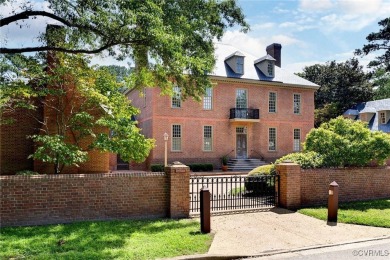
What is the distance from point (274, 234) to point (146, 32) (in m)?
6.00

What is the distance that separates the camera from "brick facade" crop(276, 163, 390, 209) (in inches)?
403

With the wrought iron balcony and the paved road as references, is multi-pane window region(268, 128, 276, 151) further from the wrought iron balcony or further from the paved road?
the paved road

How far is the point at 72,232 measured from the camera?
23.2ft

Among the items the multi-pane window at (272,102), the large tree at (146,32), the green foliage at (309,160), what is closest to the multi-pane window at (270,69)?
the multi-pane window at (272,102)

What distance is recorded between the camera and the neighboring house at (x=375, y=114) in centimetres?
3500

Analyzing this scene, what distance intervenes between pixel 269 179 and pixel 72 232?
6985mm

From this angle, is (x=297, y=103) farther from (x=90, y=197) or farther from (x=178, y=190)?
(x=90, y=197)

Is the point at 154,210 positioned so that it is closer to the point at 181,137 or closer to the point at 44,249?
the point at 44,249

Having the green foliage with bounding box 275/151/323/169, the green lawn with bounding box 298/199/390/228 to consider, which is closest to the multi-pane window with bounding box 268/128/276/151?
the green foliage with bounding box 275/151/323/169

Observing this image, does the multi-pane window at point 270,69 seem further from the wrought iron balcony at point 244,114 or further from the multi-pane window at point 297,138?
the multi-pane window at point 297,138

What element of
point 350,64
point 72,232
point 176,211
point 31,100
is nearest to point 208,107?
point 31,100

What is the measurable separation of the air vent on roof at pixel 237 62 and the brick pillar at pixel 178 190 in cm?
2039

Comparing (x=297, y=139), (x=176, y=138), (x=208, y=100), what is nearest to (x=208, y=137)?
(x=176, y=138)

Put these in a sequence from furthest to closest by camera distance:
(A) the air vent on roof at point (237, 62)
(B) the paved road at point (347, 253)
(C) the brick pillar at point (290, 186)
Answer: (A) the air vent on roof at point (237, 62)
(C) the brick pillar at point (290, 186)
(B) the paved road at point (347, 253)
